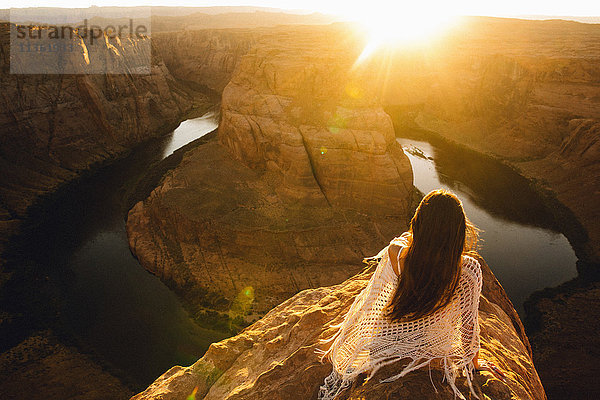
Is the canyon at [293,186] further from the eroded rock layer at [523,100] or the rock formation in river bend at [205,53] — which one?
the rock formation in river bend at [205,53]

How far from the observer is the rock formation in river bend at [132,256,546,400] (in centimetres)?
360

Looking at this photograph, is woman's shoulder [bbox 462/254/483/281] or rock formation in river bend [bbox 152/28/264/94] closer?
woman's shoulder [bbox 462/254/483/281]

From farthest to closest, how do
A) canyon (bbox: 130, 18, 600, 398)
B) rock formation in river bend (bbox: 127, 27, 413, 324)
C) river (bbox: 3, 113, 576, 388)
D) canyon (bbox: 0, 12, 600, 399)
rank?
canyon (bbox: 130, 18, 600, 398)
rock formation in river bend (bbox: 127, 27, 413, 324)
river (bbox: 3, 113, 576, 388)
canyon (bbox: 0, 12, 600, 399)

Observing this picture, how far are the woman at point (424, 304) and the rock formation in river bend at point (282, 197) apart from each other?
15.9m

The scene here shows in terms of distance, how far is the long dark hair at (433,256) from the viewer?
3.29m

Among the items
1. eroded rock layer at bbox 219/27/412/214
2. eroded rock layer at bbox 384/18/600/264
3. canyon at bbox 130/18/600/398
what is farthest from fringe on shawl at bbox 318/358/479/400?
eroded rock layer at bbox 384/18/600/264

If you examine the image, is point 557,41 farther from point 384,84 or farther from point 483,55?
point 384,84

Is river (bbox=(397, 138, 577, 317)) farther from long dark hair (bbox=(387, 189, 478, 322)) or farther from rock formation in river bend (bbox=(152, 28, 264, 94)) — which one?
rock formation in river bend (bbox=(152, 28, 264, 94))

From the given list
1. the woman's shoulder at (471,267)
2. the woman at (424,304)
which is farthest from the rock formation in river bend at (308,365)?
the woman's shoulder at (471,267)

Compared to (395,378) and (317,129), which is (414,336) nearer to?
(395,378)

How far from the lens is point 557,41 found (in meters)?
47.5

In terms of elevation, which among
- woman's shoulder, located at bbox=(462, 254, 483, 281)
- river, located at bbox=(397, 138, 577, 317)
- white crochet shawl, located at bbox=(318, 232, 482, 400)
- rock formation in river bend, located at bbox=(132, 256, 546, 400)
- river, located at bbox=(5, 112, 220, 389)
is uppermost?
woman's shoulder, located at bbox=(462, 254, 483, 281)

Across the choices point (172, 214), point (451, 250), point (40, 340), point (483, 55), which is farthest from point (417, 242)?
point (483, 55)

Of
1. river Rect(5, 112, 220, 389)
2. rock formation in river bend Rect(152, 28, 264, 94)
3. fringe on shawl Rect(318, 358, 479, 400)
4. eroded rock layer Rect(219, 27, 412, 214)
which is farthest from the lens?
rock formation in river bend Rect(152, 28, 264, 94)
